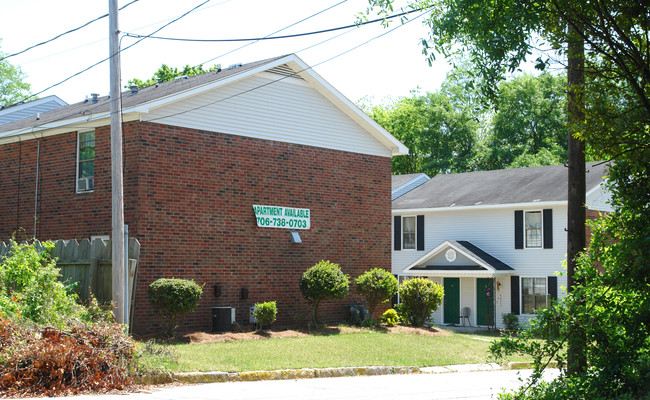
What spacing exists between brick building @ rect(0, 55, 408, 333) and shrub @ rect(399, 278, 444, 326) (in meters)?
1.63

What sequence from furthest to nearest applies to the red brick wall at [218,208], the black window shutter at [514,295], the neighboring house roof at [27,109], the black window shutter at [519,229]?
1. the neighboring house roof at [27,109]
2. the black window shutter at [519,229]
3. the black window shutter at [514,295]
4. the red brick wall at [218,208]

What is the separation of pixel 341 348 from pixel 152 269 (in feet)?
17.8

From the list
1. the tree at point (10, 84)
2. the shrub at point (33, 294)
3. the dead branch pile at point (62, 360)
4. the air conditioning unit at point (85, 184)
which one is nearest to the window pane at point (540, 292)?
the air conditioning unit at point (85, 184)

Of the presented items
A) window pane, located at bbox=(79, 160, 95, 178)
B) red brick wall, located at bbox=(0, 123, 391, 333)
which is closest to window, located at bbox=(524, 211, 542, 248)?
red brick wall, located at bbox=(0, 123, 391, 333)

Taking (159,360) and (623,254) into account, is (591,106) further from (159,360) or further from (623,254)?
(159,360)

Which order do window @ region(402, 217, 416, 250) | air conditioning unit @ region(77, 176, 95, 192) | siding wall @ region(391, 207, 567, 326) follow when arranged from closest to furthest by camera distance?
air conditioning unit @ region(77, 176, 95, 192) < siding wall @ region(391, 207, 567, 326) < window @ region(402, 217, 416, 250)

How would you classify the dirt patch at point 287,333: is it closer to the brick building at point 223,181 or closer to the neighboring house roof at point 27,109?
the brick building at point 223,181

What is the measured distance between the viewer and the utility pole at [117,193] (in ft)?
47.2

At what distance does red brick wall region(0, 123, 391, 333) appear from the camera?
19.5 meters

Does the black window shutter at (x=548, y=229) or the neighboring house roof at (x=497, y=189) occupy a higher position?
the neighboring house roof at (x=497, y=189)

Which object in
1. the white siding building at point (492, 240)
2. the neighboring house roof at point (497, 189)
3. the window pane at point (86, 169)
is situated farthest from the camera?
the neighboring house roof at point (497, 189)

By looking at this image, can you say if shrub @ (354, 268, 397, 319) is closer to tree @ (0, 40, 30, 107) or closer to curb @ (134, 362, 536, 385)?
curb @ (134, 362, 536, 385)

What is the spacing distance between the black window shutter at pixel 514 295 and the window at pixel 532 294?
0.67 feet

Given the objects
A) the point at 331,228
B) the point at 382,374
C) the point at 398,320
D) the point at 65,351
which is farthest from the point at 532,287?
the point at 65,351
